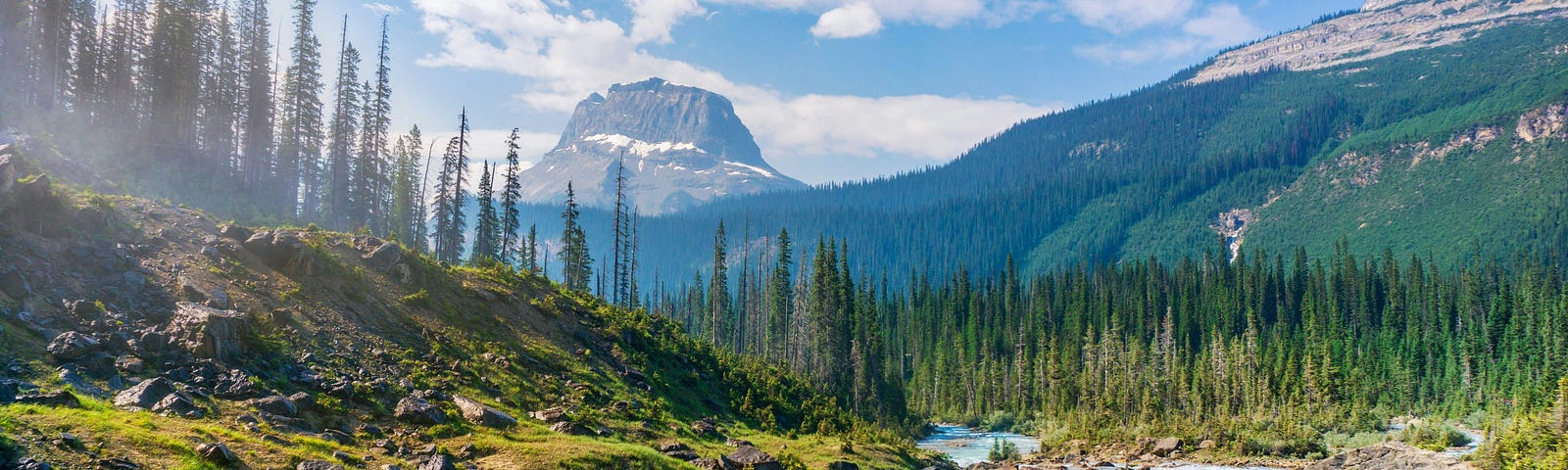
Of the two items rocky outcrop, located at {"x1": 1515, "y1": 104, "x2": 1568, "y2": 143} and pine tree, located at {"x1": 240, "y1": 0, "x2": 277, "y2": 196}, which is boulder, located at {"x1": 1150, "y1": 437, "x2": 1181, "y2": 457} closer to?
pine tree, located at {"x1": 240, "y1": 0, "x2": 277, "y2": 196}

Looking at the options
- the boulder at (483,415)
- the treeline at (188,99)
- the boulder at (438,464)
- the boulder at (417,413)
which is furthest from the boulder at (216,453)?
the treeline at (188,99)

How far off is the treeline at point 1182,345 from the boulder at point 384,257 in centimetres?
4334

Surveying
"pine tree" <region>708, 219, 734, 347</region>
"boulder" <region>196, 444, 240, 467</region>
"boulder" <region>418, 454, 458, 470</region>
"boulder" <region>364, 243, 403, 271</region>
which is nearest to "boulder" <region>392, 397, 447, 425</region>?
"boulder" <region>418, 454, 458, 470</region>

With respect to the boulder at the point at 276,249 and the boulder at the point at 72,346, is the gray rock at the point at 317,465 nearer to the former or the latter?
the boulder at the point at 72,346

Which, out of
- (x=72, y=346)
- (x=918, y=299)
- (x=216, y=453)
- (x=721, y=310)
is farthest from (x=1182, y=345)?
(x=72, y=346)

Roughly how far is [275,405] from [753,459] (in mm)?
16155

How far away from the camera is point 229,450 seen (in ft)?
63.6

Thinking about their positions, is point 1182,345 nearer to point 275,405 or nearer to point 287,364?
point 287,364

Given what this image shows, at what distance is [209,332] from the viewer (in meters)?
24.7

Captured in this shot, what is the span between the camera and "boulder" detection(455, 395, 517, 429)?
91.4ft

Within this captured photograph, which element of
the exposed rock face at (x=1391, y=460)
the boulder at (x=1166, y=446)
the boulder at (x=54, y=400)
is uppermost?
the boulder at (x=54, y=400)

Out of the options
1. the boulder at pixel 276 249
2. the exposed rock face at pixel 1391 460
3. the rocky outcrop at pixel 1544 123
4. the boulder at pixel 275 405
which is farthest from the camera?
the rocky outcrop at pixel 1544 123

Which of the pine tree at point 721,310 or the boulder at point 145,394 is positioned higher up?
the boulder at point 145,394

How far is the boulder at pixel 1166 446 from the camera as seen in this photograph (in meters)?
61.7
